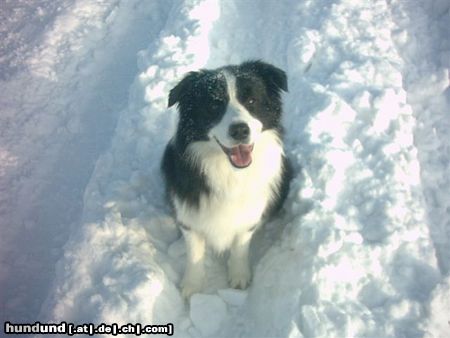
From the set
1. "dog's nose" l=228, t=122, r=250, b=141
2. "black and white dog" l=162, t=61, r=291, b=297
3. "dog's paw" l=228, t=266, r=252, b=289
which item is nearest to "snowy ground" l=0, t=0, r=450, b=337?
"dog's paw" l=228, t=266, r=252, b=289

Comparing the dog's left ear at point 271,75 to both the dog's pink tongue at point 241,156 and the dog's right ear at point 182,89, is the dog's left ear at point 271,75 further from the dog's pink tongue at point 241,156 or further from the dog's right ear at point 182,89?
the dog's pink tongue at point 241,156

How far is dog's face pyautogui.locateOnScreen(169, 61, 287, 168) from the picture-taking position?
3.12 m

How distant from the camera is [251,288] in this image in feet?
12.9

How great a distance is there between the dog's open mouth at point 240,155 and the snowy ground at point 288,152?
3.44 ft

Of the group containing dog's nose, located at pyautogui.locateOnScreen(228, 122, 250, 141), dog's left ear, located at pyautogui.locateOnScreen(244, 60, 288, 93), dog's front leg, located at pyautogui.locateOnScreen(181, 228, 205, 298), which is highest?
dog's nose, located at pyautogui.locateOnScreen(228, 122, 250, 141)

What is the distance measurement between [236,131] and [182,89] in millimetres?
754

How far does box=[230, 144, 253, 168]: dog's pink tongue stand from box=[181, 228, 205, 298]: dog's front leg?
99cm

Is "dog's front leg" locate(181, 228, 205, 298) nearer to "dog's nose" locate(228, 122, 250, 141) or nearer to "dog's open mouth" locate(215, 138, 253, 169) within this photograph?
"dog's open mouth" locate(215, 138, 253, 169)

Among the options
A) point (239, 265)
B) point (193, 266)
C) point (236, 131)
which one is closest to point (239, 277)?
point (239, 265)

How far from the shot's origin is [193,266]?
3873 mm

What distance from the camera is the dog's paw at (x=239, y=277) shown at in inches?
155

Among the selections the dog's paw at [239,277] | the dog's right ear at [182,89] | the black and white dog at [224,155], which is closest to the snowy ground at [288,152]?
the dog's paw at [239,277]

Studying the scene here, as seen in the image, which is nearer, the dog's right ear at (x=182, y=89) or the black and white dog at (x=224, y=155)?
the black and white dog at (x=224, y=155)

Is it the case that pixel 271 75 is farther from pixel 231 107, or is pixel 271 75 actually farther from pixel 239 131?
pixel 239 131
